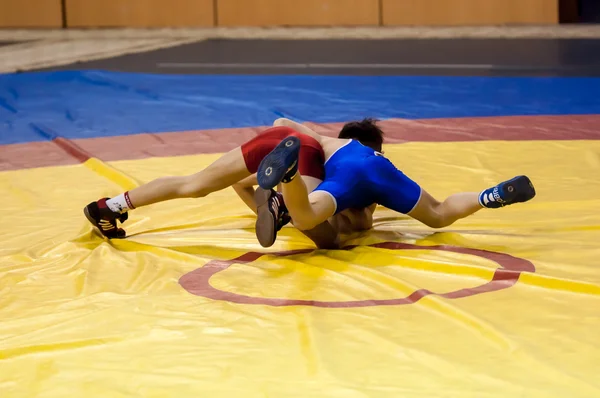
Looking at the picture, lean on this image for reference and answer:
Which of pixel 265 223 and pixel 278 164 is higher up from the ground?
pixel 278 164

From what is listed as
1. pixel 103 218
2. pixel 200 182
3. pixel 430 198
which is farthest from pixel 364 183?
pixel 103 218

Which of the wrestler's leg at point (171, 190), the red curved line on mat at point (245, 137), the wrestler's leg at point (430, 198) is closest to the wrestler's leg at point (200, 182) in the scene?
the wrestler's leg at point (171, 190)

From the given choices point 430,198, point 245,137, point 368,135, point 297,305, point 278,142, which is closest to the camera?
point 297,305

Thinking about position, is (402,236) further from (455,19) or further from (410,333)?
(455,19)

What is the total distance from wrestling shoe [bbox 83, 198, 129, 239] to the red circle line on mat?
58 centimetres

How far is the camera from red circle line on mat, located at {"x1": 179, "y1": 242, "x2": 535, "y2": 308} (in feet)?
10.2

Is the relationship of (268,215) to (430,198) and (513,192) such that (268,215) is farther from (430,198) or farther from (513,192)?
(513,192)

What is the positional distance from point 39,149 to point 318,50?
4.92 metres

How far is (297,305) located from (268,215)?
469 millimetres

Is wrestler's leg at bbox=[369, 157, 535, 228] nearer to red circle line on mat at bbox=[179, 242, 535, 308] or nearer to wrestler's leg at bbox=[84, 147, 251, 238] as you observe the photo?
red circle line on mat at bbox=[179, 242, 535, 308]

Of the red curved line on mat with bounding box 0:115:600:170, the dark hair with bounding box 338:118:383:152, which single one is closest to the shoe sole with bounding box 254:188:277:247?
the dark hair with bounding box 338:118:383:152

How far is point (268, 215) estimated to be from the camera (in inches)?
135

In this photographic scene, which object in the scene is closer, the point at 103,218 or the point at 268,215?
the point at 268,215

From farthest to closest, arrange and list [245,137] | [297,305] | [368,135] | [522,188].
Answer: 1. [245,137]
2. [368,135]
3. [522,188]
4. [297,305]
